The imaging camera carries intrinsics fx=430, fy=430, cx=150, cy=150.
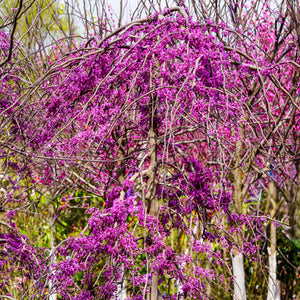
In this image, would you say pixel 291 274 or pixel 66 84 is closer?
pixel 66 84

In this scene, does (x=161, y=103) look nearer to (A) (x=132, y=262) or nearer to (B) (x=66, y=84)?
(B) (x=66, y=84)

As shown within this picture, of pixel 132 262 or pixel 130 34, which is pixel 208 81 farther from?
pixel 132 262

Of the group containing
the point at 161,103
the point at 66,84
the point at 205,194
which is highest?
the point at 66,84

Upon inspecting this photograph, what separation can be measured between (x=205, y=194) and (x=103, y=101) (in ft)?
3.52

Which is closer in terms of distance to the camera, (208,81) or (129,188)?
(208,81)

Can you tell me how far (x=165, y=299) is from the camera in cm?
355

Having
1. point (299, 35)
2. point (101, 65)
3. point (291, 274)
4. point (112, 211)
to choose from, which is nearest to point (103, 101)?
point (101, 65)

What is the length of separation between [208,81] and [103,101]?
0.89 meters

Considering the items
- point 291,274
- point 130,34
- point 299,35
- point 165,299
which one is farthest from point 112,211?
point 291,274

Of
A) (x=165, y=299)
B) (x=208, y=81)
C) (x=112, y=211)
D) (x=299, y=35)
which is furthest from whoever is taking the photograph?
(x=299, y=35)

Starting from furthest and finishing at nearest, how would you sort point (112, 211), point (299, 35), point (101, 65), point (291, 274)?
point (291, 274)
point (299, 35)
point (101, 65)
point (112, 211)

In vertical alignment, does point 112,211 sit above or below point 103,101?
below

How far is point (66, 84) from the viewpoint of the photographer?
10.7 feet

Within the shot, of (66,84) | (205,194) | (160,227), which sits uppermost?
(66,84)
